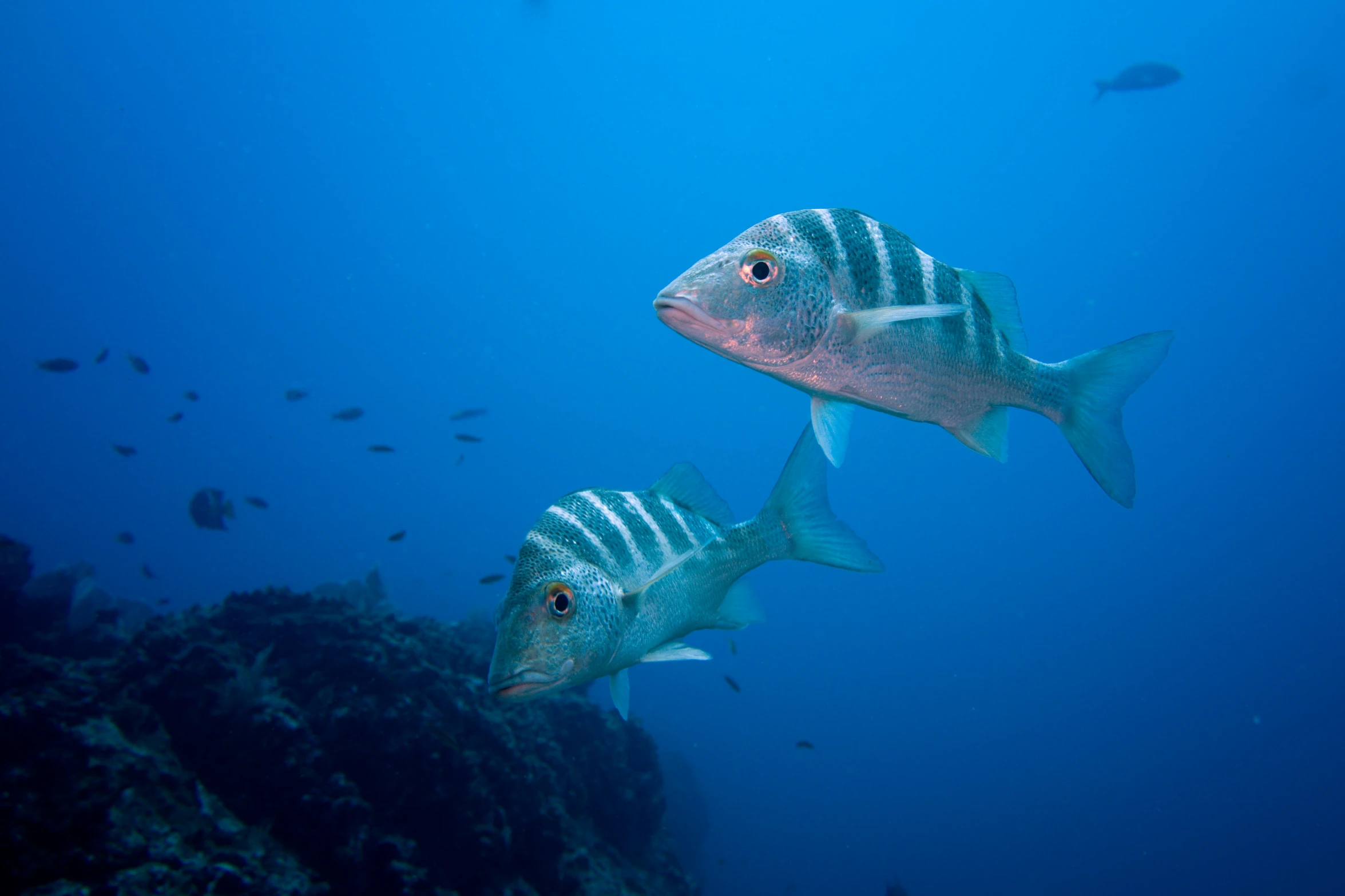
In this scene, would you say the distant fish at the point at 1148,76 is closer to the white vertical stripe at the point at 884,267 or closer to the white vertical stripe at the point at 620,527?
the white vertical stripe at the point at 884,267

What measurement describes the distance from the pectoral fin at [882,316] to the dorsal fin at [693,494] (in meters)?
1.46

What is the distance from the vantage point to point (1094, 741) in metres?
36.9

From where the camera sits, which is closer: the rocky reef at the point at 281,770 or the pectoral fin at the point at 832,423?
the pectoral fin at the point at 832,423

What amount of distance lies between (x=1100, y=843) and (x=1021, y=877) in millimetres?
7267

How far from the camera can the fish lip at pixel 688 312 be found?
1854 mm

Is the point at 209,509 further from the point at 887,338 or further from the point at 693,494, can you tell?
the point at 887,338

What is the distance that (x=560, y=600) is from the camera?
2438 millimetres

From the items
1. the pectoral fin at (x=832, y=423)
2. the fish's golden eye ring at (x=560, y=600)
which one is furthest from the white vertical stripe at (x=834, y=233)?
the fish's golden eye ring at (x=560, y=600)

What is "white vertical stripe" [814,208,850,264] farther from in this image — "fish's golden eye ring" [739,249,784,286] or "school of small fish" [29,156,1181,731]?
"fish's golden eye ring" [739,249,784,286]

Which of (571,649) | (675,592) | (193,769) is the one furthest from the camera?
(193,769)

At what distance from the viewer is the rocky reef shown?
359 cm

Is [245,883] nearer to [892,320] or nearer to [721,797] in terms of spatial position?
[892,320]

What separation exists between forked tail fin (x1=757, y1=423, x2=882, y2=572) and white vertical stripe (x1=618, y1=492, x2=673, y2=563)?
558 millimetres

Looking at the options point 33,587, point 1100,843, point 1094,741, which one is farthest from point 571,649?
point 1094,741
